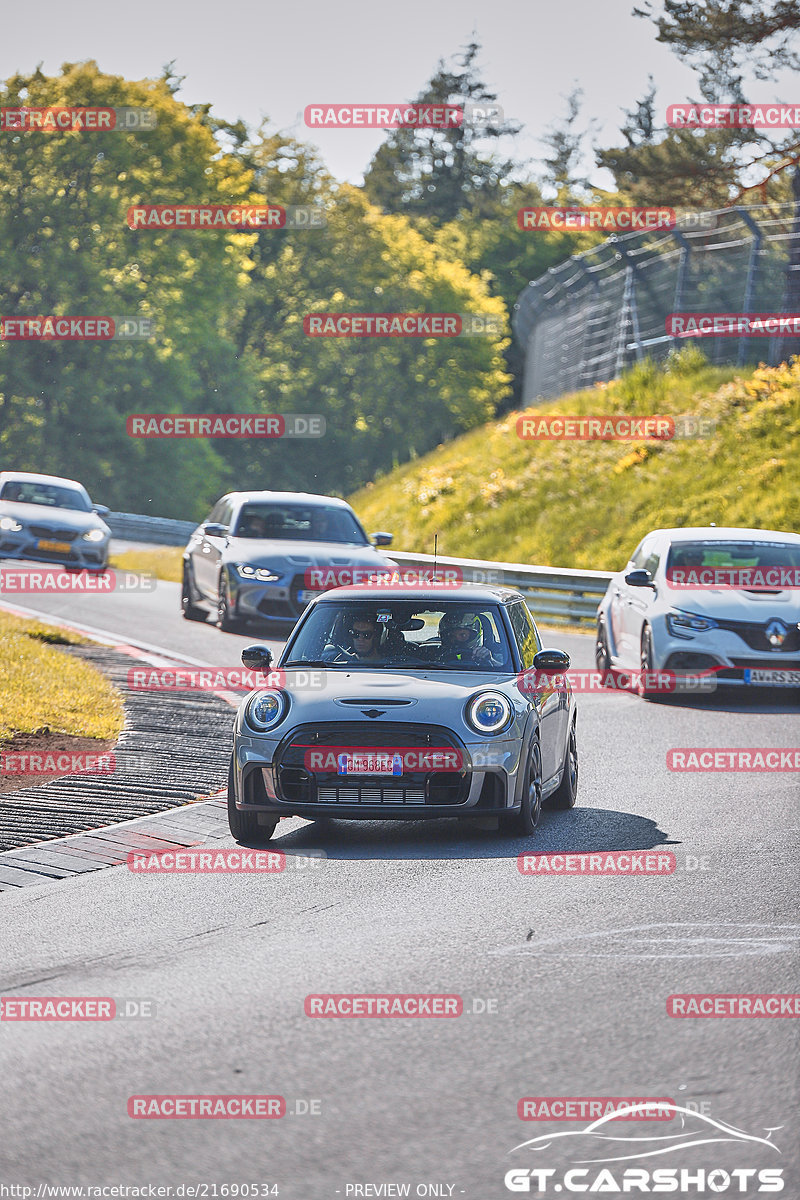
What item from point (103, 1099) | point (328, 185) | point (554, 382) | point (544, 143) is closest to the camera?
point (103, 1099)

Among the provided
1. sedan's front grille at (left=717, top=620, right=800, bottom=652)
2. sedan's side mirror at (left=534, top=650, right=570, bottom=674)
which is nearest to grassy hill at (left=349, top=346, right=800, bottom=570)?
sedan's front grille at (left=717, top=620, right=800, bottom=652)

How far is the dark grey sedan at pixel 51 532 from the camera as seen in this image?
27.0 m

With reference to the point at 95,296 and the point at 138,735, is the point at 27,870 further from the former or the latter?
the point at 95,296

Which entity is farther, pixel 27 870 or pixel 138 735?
pixel 138 735

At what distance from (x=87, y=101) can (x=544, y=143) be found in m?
55.0

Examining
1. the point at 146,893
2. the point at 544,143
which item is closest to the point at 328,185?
the point at 544,143

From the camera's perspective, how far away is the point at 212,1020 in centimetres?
566

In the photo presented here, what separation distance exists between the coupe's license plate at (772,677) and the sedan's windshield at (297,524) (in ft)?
21.3

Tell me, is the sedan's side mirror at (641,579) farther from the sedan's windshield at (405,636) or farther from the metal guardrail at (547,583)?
the metal guardrail at (547,583)

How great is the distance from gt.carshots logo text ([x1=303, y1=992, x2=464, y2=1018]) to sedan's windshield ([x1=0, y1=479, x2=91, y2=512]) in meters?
22.9
